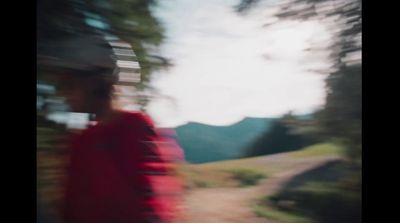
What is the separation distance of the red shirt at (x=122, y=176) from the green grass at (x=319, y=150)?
440 mm

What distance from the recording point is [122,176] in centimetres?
163

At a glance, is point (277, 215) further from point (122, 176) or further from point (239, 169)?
point (122, 176)

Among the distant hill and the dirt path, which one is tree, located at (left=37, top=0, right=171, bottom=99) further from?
the dirt path

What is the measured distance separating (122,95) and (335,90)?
2.31 feet

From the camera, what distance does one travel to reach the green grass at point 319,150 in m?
1.77

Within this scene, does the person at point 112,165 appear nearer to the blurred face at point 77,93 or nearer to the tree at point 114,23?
the blurred face at point 77,93

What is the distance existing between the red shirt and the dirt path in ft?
0.31

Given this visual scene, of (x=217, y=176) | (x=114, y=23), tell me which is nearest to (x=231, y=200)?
(x=217, y=176)

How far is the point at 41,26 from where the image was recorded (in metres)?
1.75

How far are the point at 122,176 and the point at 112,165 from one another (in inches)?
1.8

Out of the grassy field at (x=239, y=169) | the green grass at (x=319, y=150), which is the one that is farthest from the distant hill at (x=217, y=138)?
the green grass at (x=319, y=150)
